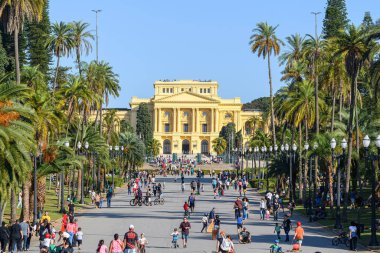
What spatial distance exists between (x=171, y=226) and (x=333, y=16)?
149ft

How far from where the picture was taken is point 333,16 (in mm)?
72750

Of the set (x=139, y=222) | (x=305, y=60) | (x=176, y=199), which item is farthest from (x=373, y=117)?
(x=139, y=222)

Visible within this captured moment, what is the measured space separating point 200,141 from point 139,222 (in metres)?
111

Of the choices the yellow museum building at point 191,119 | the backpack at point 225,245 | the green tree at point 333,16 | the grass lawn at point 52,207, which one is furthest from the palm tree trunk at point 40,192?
the yellow museum building at point 191,119

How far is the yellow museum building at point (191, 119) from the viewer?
144 metres

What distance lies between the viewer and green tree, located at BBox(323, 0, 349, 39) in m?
72.1

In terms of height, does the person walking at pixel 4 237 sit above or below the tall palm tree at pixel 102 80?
below

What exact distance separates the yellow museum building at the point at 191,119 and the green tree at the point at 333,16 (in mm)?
69506

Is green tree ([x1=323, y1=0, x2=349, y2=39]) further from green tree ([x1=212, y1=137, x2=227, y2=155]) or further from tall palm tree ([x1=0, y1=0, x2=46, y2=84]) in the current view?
green tree ([x1=212, y1=137, x2=227, y2=155])

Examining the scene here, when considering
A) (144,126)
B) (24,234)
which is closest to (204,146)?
(144,126)

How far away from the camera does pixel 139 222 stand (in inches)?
1351

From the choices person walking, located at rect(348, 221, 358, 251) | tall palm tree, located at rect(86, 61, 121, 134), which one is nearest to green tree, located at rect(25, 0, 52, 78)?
tall palm tree, located at rect(86, 61, 121, 134)

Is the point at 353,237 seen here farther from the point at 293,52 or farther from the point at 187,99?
the point at 187,99

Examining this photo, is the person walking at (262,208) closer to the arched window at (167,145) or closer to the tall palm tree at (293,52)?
the tall palm tree at (293,52)
